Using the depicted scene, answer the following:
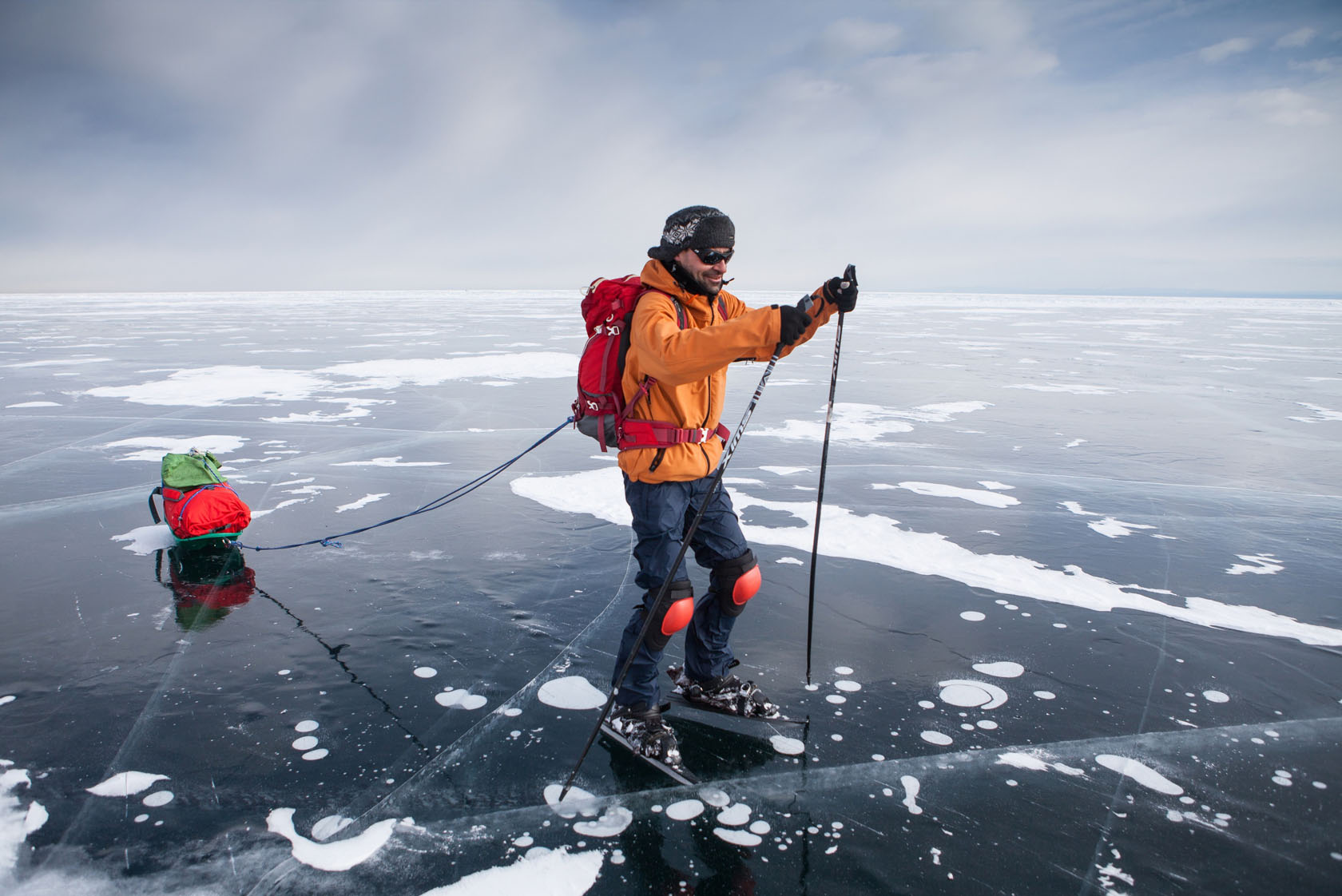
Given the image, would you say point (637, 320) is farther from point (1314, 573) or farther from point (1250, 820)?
point (1314, 573)

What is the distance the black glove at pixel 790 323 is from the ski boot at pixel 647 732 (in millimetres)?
1497

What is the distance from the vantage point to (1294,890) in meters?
2.13

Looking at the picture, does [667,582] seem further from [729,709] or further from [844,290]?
[844,290]

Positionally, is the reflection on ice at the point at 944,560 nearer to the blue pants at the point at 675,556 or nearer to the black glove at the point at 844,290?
the blue pants at the point at 675,556

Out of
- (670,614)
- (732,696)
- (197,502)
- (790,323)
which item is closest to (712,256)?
(790,323)

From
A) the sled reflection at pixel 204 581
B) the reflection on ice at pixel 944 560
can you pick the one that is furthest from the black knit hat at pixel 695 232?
the sled reflection at pixel 204 581

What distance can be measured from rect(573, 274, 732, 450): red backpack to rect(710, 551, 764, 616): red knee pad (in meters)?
0.55

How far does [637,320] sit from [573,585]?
7.20ft

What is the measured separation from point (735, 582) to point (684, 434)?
0.68m

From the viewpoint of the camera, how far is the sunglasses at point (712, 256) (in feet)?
8.83

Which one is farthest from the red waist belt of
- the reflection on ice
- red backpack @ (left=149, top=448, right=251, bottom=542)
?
red backpack @ (left=149, top=448, right=251, bottom=542)

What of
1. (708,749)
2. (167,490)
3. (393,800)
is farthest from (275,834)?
(167,490)

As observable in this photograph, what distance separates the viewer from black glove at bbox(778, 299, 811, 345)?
2.41 meters

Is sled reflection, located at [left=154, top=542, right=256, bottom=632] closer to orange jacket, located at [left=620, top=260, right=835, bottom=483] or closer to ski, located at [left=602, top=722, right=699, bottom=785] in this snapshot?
ski, located at [left=602, top=722, right=699, bottom=785]
